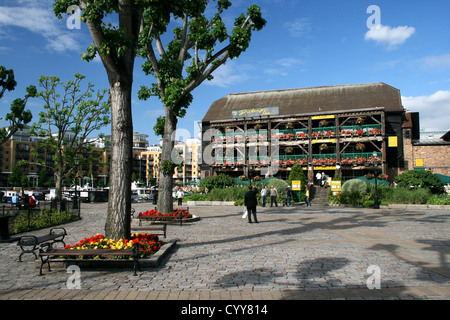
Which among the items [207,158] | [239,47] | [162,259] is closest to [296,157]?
[207,158]

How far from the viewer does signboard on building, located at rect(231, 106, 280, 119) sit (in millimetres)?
39531

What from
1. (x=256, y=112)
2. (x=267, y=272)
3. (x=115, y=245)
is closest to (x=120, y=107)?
(x=115, y=245)

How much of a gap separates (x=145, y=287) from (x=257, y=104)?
38292mm

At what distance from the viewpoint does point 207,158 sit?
41844 millimetres

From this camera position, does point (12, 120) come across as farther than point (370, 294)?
Yes

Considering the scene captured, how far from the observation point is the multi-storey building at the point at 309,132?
1399 inches

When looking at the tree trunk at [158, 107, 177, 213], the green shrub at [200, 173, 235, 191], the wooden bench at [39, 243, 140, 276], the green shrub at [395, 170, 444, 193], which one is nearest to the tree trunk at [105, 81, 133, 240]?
the wooden bench at [39, 243, 140, 276]

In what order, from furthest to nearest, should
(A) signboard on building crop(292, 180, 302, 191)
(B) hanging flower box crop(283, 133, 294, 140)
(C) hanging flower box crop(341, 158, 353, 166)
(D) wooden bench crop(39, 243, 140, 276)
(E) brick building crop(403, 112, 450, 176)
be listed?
(B) hanging flower box crop(283, 133, 294, 140), (E) brick building crop(403, 112, 450, 176), (C) hanging flower box crop(341, 158, 353, 166), (A) signboard on building crop(292, 180, 302, 191), (D) wooden bench crop(39, 243, 140, 276)

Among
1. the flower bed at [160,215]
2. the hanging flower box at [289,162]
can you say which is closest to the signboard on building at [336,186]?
the hanging flower box at [289,162]

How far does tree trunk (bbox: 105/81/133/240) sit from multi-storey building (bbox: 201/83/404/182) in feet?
92.3

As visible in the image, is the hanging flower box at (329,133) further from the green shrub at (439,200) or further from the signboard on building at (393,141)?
the green shrub at (439,200)

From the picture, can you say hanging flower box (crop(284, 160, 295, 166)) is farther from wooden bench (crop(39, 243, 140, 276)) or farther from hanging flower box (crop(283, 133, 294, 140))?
wooden bench (crop(39, 243, 140, 276))

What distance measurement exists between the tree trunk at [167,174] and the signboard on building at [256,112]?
26183mm

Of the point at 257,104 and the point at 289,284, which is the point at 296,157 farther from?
the point at 289,284
